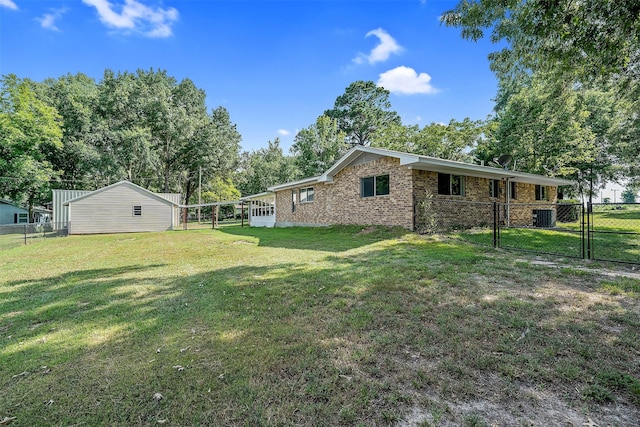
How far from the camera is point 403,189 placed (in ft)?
38.6

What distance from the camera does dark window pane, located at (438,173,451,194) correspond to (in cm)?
1222

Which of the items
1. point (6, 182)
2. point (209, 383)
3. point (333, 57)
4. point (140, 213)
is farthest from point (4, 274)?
point (6, 182)

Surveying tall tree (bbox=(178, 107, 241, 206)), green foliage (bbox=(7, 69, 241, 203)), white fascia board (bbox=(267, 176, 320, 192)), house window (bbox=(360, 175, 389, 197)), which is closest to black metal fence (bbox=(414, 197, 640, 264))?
house window (bbox=(360, 175, 389, 197))

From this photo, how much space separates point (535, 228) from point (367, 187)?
6628 mm

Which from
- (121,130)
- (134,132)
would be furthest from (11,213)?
(134,132)

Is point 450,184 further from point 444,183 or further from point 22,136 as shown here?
point 22,136

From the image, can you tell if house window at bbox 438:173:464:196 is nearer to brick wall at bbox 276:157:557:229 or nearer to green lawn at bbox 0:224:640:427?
brick wall at bbox 276:157:557:229

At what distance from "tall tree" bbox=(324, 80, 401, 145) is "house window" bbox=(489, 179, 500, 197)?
81.5 ft

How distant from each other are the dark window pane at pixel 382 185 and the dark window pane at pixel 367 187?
336mm

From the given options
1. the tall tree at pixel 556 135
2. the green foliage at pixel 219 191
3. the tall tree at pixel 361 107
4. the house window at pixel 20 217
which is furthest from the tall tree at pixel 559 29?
the house window at pixel 20 217

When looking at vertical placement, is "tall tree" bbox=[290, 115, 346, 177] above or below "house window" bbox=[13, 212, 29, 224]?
above

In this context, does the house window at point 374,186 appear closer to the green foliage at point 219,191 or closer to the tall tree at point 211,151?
the tall tree at point 211,151

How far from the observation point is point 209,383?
2248 millimetres

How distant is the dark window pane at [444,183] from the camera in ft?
40.1
